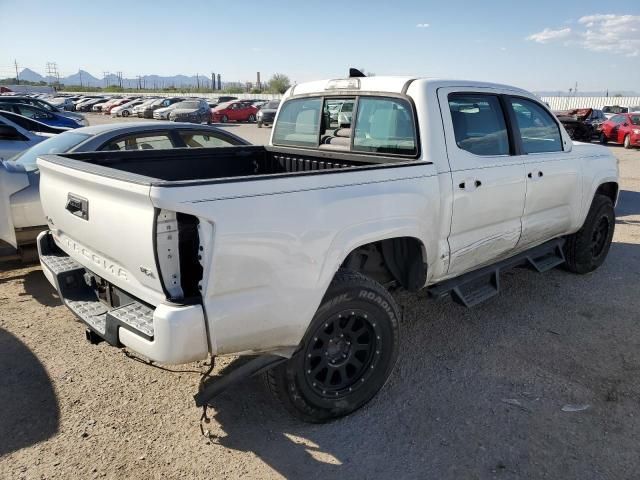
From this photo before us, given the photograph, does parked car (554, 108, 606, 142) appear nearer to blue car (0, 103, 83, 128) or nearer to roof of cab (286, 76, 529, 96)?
blue car (0, 103, 83, 128)

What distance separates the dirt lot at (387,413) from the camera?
8.73ft

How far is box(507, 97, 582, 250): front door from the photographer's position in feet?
14.0

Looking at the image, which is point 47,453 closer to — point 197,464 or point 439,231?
point 197,464

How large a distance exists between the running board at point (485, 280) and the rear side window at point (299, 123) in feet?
5.65

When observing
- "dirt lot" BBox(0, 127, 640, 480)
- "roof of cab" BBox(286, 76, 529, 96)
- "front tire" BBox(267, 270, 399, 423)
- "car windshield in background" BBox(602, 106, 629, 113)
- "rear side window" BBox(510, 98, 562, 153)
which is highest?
"car windshield in background" BBox(602, 106, 629, 113)

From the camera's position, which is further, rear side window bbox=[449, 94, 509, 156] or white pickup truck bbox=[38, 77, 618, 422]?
rear side window bbox=[449, 94, 509, 156]

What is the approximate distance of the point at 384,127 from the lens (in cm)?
382

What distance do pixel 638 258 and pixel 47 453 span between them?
260 inches

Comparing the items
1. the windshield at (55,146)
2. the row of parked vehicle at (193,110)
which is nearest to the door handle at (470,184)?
the windshield at (55,146)

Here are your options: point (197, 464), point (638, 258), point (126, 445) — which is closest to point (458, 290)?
point (197, 464)

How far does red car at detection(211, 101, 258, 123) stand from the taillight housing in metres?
33.0

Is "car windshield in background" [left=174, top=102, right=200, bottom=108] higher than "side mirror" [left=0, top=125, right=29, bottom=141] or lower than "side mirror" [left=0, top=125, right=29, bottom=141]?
higher

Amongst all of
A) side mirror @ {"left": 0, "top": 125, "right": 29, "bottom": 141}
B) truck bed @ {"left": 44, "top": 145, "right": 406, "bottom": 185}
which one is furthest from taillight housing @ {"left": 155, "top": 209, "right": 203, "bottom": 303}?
side mirror @ {"left": 0, "top": 125, "right": 29, "bottom": 141}

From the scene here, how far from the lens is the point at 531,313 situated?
4594 mm
